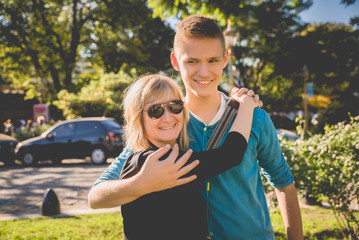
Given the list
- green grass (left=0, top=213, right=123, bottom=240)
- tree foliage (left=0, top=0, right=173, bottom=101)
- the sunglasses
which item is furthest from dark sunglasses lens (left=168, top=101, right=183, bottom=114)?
tree foliage (left=0, top=0, right=173, bottom=101)

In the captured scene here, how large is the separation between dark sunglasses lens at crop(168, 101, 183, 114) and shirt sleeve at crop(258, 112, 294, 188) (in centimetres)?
51

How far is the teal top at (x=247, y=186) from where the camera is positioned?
162 centimetres

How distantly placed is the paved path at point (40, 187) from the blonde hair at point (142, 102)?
4722 mm

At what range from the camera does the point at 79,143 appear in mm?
11766

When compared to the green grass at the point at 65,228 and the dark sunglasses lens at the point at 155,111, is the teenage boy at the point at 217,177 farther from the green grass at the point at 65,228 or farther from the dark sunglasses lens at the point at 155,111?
the green grass at the point at 65,228

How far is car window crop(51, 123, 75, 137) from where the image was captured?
39.1ft

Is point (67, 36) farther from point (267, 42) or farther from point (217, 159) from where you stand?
point (217, 159)

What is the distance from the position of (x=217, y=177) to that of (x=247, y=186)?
0.18m

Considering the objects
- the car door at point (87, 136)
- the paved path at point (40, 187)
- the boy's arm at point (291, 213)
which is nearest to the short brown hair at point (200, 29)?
the boy's arm at point (291, 213)

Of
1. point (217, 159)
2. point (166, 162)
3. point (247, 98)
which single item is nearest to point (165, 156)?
point (166, 162)

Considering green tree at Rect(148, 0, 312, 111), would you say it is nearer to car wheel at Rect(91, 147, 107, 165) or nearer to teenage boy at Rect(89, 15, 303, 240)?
car wheel at Rect(91, 147, 107, 165)

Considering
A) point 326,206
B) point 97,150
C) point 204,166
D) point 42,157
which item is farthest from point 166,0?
point 42,157

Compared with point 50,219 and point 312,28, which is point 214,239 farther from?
point 312,28

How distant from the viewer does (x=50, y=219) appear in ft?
17.6
